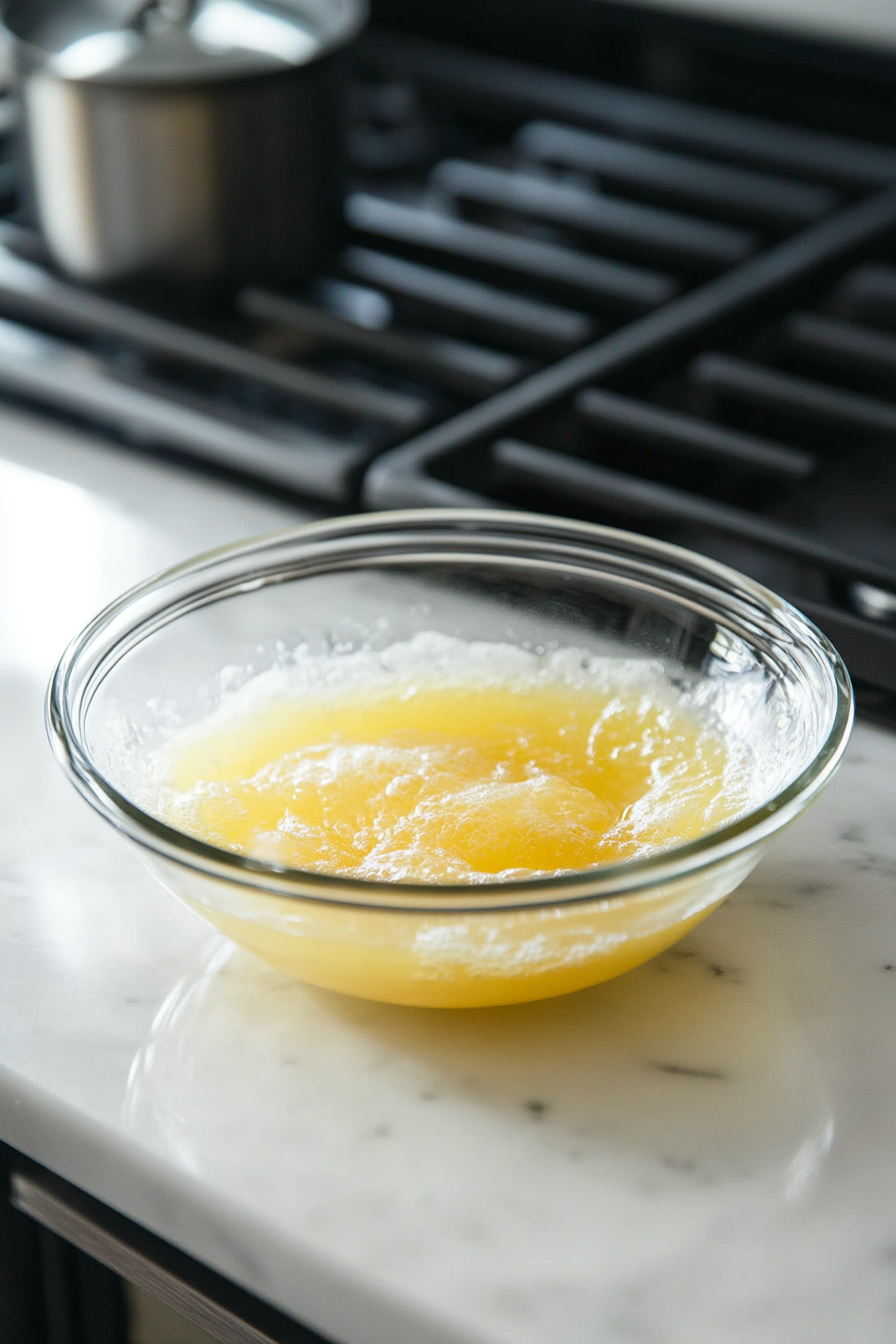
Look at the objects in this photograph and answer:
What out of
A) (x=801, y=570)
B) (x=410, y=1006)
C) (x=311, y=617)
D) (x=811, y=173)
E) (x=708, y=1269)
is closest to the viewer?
(x=708, y=1269)

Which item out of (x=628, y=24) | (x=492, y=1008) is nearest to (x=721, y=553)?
(x=492, y=1008)

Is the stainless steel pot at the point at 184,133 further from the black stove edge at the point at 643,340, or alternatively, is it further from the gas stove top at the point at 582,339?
the black stove edge at the point at 643,340

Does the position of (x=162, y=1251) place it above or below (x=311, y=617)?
below

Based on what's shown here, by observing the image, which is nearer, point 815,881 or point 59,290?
point 815,881

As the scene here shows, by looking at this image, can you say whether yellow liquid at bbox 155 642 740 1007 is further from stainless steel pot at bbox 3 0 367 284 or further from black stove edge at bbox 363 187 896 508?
stainless steel pot at bbox 3 0 367 284

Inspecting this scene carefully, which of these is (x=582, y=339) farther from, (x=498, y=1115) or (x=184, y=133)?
(x=498, y=1115)

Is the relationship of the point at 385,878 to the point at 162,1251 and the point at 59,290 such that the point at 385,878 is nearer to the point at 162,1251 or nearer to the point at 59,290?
the point at 162,1251

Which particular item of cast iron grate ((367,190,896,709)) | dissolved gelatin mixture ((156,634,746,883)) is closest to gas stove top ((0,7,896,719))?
cast iron grate ((367,190,896,709))

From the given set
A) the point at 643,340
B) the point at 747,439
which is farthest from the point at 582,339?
the point at 747,439
